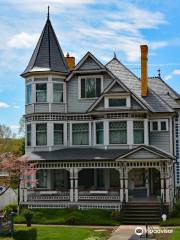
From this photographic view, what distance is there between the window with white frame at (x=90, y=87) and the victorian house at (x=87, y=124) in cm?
7

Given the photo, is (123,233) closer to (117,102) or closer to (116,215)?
(116,215)

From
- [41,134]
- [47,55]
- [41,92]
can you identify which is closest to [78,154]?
[41,134]

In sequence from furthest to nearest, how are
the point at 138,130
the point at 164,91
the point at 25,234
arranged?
the point at 164,91 < the point at 138,130 < the point at 25,234

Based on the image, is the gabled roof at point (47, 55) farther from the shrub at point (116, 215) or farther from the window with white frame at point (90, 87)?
the shrub at point (116, 215)

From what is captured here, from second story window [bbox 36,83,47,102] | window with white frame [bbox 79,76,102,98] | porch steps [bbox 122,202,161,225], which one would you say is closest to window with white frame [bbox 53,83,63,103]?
second story window [bbox 36,83,47,102]

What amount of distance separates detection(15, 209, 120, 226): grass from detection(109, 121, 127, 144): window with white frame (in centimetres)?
577

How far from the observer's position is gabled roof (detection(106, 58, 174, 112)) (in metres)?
36.7

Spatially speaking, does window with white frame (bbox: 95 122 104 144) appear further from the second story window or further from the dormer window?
the second story window

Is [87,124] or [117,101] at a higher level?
[117,101]

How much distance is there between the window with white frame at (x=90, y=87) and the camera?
37.4 meters

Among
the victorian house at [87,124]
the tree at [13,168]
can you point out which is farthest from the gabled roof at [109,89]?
the tree at [13,168]

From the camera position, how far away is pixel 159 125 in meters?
37.2

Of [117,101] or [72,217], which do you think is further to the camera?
[117,101]

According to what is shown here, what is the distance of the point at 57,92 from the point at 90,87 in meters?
2.38
